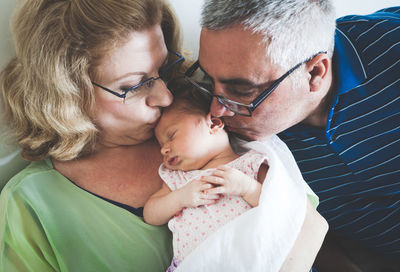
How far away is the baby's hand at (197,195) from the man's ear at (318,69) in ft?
2.00

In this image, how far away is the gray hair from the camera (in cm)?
121

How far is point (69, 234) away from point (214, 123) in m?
0.73

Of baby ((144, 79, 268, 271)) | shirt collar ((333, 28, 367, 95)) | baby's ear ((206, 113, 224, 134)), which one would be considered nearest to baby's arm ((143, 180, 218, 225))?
baby ((144, 79, 268, 271))

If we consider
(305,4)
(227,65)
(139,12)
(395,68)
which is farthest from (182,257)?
(395,68)

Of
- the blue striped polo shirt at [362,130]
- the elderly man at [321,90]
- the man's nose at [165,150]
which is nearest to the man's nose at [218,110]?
the elderly man at [321,90]

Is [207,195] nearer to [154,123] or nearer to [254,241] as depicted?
[254,241]

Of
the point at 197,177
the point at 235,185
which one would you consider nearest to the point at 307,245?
the point at 235,185

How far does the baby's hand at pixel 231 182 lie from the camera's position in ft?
3.92

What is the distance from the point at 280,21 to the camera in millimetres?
1234

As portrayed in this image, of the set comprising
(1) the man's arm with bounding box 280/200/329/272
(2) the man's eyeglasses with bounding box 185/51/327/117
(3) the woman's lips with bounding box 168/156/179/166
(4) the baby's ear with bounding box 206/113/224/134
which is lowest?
(1) the man's arm with bounding box 280/200/329/272

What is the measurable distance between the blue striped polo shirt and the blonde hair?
2.82 feet

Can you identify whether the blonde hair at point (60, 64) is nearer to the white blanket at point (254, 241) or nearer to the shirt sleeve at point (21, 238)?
the shirt sleeve at point (21, 238)

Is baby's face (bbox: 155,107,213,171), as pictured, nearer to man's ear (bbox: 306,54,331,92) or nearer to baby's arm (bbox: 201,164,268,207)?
baby's arm (bbox: 201,164,268,207)

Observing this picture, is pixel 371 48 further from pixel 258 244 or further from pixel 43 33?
pixel 43 33
